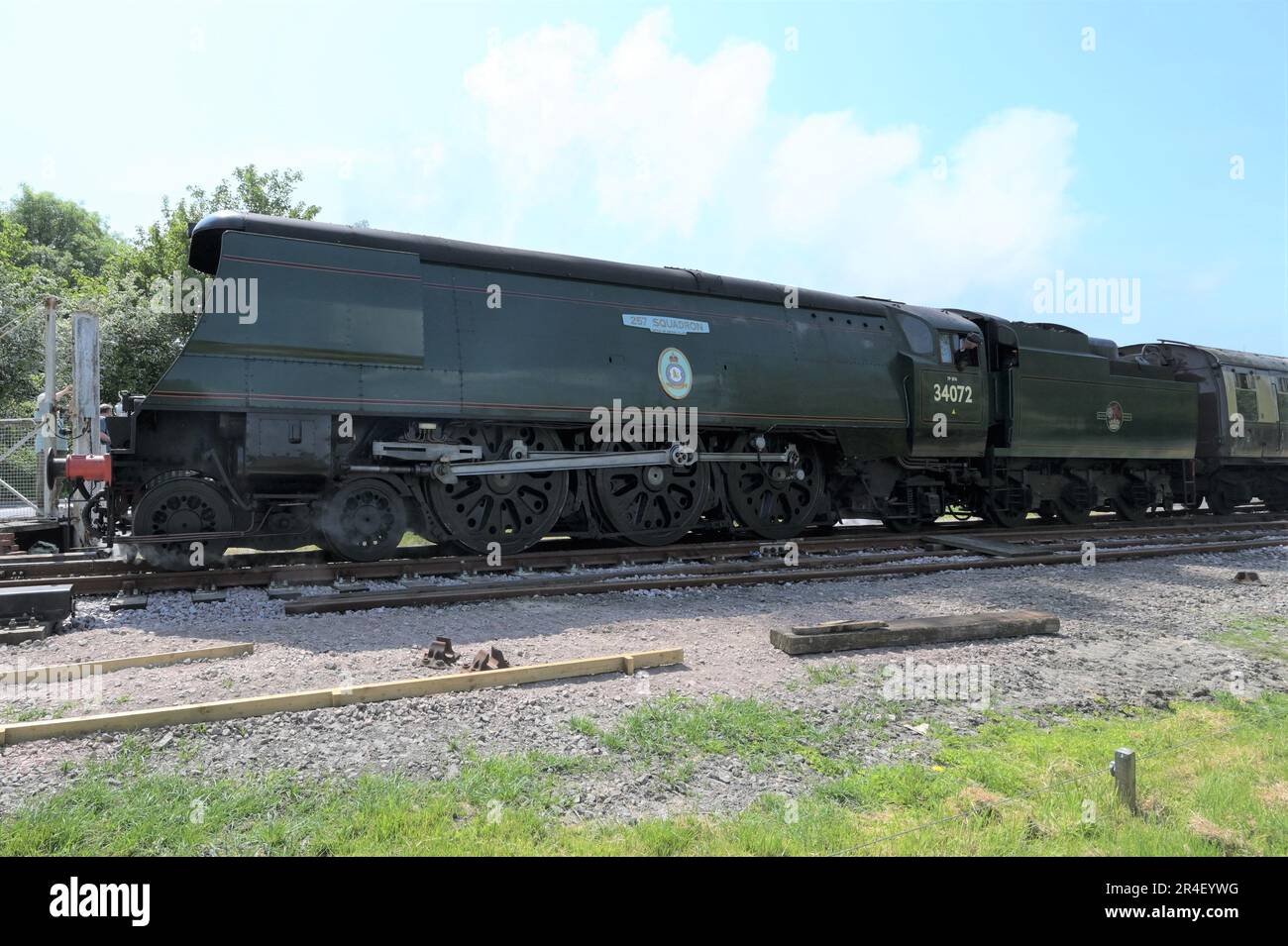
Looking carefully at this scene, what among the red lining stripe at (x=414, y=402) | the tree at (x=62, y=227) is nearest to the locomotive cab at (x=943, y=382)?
the red lining stripe at (x=414, y=402)

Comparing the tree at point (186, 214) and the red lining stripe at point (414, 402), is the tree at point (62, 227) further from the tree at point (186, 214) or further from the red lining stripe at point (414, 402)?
the red lining stripe at point (414, 402)

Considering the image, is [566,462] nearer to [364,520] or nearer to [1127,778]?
[364,520]

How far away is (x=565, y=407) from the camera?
916 centimetres

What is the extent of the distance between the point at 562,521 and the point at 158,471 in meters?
4.42

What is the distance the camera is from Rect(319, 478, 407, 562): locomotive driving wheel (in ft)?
26.5

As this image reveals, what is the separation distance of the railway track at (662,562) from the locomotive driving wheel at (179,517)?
196 millimetres

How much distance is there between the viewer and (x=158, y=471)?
301 inches

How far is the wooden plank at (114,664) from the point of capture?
451cm

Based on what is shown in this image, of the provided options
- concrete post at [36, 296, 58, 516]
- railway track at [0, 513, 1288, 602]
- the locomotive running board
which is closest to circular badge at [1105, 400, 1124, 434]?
railway track at [0, 513, 1288, 602]

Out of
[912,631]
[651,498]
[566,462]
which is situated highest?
[566,462]

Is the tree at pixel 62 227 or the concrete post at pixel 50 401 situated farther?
the tree at pixel 62 227

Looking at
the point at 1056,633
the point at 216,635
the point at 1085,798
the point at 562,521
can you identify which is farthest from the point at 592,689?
the point at 562,521

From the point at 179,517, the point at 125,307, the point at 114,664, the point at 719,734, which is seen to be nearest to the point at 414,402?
the point at 179,517

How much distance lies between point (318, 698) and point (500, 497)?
4.97 metres
